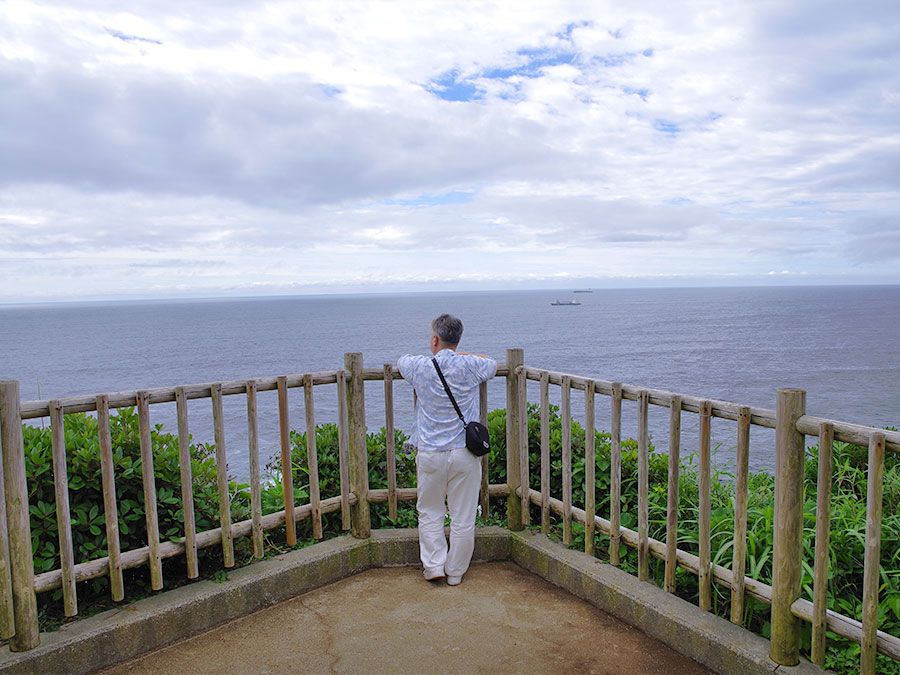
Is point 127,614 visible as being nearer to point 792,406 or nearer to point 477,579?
point 477,579

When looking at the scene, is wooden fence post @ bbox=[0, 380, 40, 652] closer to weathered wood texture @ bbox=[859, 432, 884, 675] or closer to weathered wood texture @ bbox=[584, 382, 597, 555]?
weathered wood texture @ bbox=[584, 382, 597, 555]

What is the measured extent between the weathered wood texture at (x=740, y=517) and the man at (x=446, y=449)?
69.6 inches

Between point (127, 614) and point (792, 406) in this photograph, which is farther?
point (127, 614)

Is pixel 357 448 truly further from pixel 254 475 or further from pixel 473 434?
pixel 473 434

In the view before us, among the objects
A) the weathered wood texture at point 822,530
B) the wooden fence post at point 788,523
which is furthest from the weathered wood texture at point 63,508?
the weathered wood texture at point 822,530

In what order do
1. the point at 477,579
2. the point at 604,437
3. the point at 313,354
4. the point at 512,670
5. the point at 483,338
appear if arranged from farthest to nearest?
the point at 483,338, the point at 313,354, the point at 604,437, the point at 477,579, the point at 512,670

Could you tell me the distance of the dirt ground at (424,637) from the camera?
3.96 m

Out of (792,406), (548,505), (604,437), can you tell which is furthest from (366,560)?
(792,406)

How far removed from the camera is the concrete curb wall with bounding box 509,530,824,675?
12.3 feet

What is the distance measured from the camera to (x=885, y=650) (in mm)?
3225

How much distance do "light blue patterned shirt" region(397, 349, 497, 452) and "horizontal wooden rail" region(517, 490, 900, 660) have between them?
1.12 metres

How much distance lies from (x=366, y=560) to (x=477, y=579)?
2.90 feet

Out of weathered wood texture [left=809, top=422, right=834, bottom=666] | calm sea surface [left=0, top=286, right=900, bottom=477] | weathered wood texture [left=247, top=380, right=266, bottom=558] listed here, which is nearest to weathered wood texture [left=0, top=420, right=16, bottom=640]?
weathered wood texture [left=247, top=380, right=266, bottom=558]

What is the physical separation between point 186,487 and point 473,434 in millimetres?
1924
